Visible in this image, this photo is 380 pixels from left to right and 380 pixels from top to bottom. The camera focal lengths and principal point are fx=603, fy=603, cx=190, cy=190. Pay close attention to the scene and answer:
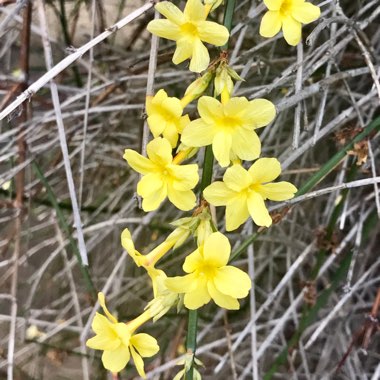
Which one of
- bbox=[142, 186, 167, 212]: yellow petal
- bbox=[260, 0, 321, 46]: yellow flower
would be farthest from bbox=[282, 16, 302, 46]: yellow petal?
bbox=[142, 186, 167, 212]: yellow petal

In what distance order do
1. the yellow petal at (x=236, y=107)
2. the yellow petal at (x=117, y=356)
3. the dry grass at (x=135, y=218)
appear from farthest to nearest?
the dry grass at (x=135, y=218)
the yellow petal at (x=117, y=356)
the yellow petal at (x=236, y=107)

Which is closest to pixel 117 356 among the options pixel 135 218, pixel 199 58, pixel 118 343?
pixel 118 343

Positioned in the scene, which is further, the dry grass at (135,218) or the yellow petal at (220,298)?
the dry grass at (135,218)

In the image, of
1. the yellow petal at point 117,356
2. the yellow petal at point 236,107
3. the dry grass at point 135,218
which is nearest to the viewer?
the yellow petal at point 236,107

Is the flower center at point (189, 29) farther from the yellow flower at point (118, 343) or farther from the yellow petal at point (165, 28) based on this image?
the yellow flower at point (118, 343)

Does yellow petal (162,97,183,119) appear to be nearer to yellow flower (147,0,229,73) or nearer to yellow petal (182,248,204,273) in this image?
yellow flower (147,0,229,73)

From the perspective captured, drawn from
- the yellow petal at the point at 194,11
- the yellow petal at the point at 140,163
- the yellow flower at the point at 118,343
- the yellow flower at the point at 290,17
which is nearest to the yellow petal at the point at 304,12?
the yellow flower at the point at 290,17
